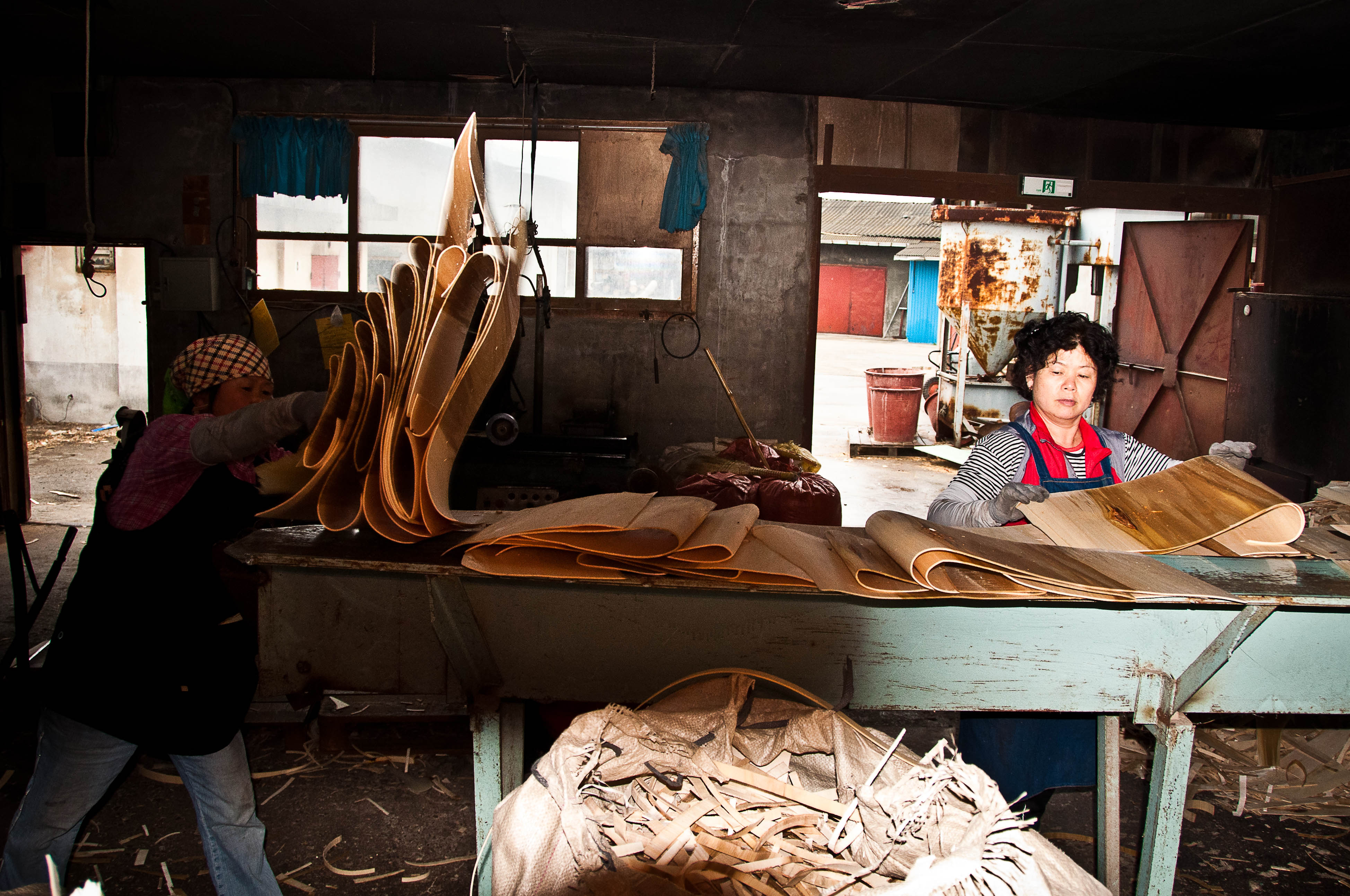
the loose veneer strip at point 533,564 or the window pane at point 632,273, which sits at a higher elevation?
the window pane at point 632,273

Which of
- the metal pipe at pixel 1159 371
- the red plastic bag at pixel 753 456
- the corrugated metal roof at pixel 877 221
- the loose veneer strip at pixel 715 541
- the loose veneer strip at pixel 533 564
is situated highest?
the corrugated metal roof at pixel 877 221

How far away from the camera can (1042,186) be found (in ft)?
21.1

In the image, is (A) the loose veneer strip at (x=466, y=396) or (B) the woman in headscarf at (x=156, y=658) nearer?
(A) the loose veneer strip at (x=466, y=396)

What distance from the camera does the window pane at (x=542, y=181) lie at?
6215 millimetres

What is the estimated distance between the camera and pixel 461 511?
82.6 inches

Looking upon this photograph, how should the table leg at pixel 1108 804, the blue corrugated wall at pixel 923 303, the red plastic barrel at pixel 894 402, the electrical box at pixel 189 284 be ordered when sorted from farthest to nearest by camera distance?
the blue corrugated wall at pixel 923 303
the red plastic barrel at pixel 894 402
the electrical box at pixel 189 284
the table leg at pixel 1108 804

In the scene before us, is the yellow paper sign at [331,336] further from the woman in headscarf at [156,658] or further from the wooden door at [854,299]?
the wooden door at [854,299]

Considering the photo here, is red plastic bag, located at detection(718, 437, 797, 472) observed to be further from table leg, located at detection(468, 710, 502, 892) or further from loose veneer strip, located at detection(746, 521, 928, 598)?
table leg, located at detection(468, 710, 502, 892)

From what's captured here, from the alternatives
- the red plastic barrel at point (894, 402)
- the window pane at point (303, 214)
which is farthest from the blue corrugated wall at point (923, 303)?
the window pane at point (303, 214)

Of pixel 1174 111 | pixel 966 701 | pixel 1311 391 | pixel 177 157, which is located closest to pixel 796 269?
pixel 1174 111

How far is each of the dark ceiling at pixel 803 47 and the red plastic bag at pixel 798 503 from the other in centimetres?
229

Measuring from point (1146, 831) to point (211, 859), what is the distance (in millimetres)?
2270

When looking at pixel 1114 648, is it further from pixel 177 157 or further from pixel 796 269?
pixel 177 157

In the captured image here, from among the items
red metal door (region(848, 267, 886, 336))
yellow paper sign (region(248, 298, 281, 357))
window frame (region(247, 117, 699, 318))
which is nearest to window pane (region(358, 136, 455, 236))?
window frame (region(247, 117, 699, 318))
